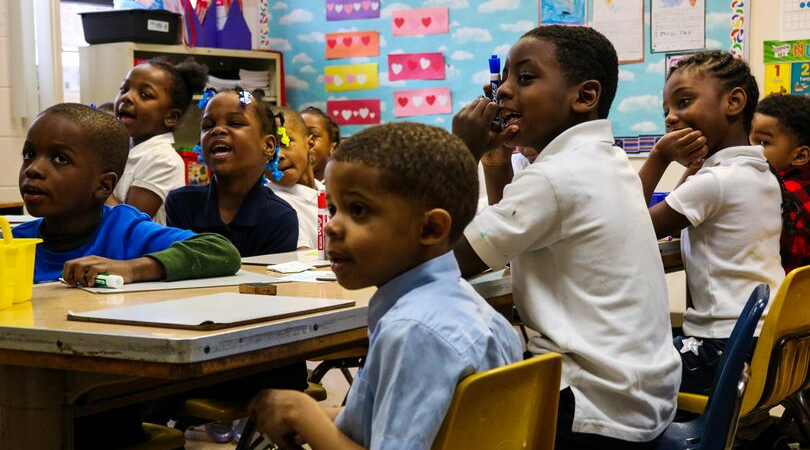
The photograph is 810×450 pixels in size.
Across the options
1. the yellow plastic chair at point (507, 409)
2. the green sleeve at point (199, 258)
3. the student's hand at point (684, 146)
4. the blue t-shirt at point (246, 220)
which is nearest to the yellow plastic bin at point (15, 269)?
the green sleeve at point (199, 258)

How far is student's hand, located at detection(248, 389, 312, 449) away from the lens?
3.86 feet

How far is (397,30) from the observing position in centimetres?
531

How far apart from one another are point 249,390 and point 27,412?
2.19 feet

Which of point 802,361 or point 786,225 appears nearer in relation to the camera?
point 802,361

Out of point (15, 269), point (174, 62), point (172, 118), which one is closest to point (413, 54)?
point (174, 62)

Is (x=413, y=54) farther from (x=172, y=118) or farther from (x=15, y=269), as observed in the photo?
(x=15, y=269)

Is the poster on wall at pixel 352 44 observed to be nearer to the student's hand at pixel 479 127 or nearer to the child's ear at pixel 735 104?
the child's ear at pixel 735 104

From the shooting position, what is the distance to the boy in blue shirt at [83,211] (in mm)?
1851

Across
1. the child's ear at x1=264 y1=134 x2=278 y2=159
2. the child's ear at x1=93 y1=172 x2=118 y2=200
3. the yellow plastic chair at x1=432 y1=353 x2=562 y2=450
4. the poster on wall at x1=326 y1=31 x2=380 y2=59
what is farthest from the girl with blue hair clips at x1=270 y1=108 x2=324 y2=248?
the yellow plastic chair at x1=432 y1=353 x2=562 y2=450

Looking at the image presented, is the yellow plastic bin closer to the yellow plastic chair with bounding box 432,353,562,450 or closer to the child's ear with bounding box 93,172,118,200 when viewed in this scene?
the child's ear with bounding box 93,172,118,200

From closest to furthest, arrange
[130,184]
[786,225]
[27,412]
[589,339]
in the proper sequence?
[27,412] → [589,339] → [786,225] → [130,184]

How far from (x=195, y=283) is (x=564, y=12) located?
3427 mm

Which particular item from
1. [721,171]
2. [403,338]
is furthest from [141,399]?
[721,171]

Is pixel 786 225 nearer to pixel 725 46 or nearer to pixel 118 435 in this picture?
pixel 118 435
